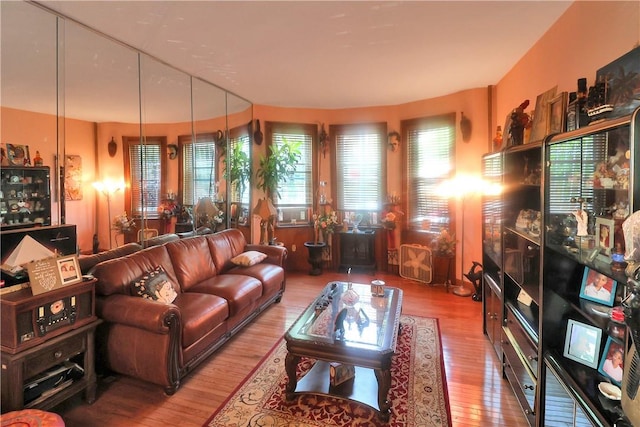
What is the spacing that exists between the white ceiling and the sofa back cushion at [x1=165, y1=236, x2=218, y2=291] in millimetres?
1980

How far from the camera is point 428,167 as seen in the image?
16.7ft

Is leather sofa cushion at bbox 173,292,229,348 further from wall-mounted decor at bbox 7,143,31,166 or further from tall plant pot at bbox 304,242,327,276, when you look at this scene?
tall plant pot at bbox 304,242,327,276

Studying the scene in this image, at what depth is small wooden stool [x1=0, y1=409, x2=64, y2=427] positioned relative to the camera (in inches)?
60.2

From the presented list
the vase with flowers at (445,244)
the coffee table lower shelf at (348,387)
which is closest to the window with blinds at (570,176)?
the coffee table lower shelf at (348,387)

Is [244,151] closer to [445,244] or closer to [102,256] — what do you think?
[102,256]

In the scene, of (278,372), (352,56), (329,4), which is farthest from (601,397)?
(352,56)

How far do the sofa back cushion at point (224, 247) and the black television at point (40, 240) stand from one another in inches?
55.5

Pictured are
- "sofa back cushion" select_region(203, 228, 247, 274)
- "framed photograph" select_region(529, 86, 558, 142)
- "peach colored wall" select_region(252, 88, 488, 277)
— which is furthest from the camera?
"peach colored wall" select_region(252, 88, 488, 277)

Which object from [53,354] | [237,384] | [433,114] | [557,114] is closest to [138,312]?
[53,354]

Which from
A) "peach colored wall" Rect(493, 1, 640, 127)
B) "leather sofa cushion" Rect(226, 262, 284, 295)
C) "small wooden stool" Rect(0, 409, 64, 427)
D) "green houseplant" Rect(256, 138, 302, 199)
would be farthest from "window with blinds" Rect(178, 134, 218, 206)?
"peach colored wall" Rect(493, 1, 640, 127)

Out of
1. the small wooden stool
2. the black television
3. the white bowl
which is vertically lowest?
the small wooden stool

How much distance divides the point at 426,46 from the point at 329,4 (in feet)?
3.94

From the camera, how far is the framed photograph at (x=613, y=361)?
1425 mm

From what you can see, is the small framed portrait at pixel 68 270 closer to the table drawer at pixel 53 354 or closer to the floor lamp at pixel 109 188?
the table drawer at pixel 53 354
